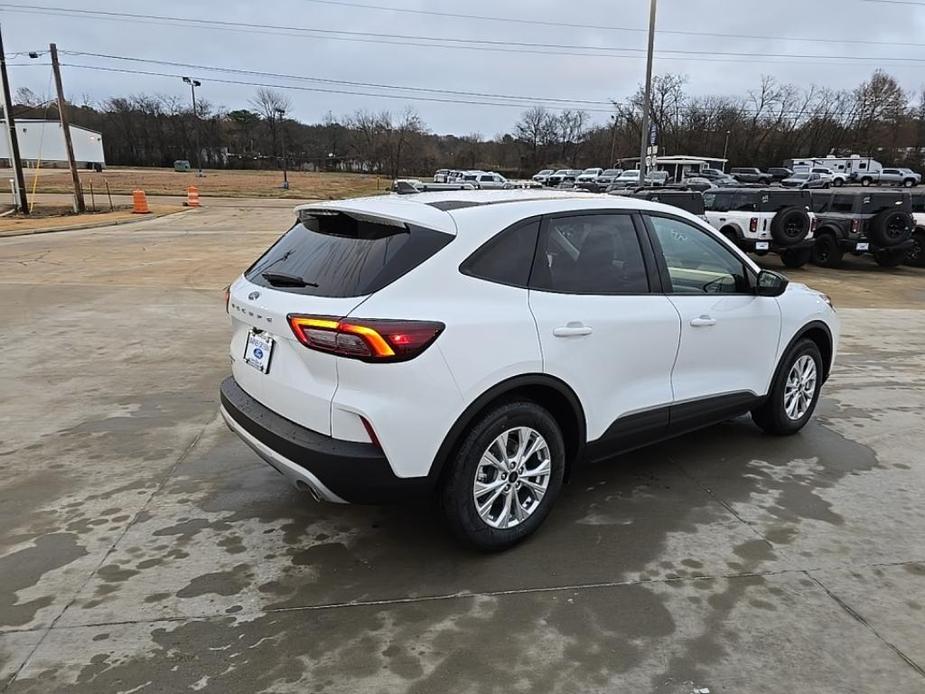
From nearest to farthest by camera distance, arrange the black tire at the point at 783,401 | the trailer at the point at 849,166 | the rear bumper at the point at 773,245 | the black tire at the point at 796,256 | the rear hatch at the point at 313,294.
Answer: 1. the rear hatch at the point at 313,294
2. the black tire at the point at 783,401
3. the rear bumper at the point at 773,245
4. the black tire at the point at 796,256
5. the trailer at the point at 849,166

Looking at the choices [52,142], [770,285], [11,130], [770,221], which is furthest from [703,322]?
[52,142]

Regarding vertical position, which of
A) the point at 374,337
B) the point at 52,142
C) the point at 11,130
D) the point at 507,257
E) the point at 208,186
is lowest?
the point at 208,186

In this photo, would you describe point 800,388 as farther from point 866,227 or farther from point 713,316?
point 866,227

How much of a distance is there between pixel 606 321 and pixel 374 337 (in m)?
1.33

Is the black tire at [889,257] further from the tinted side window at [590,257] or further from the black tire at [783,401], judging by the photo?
the tinted side window at [590,257]

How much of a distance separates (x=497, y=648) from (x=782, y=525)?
192 cm

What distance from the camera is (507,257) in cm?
325

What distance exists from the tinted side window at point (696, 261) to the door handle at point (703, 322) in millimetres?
173

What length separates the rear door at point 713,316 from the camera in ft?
13.1

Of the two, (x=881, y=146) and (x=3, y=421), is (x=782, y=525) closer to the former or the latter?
(x=3, y=421)

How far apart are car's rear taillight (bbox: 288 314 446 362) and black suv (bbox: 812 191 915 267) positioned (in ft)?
52.8

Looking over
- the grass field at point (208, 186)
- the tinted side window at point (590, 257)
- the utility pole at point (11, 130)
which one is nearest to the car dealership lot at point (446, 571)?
the tinted side window at point (590, 257)

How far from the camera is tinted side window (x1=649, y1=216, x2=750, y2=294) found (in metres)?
4.00

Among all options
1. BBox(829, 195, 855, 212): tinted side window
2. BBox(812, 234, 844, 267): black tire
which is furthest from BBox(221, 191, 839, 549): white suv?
BBox(829, 195, 855, 212): tinted side window
